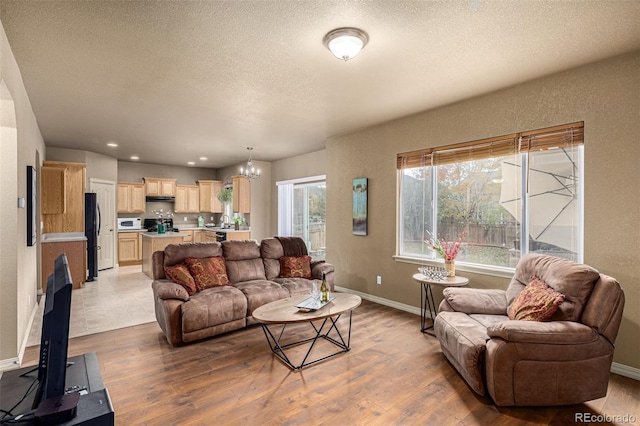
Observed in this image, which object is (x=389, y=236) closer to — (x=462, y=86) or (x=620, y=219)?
(x=462, y=86)

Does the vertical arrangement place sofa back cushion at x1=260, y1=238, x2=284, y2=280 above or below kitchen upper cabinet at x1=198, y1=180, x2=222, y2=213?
below

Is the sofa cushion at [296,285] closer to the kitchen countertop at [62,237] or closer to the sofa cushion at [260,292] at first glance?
the sofa cushion at [260,292]

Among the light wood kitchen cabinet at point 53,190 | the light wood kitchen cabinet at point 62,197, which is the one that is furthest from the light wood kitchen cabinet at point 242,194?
the light wood kitchen cabinet at point 53,190

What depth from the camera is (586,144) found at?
3.00 meters

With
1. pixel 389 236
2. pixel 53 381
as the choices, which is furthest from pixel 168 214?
pixel 53 381

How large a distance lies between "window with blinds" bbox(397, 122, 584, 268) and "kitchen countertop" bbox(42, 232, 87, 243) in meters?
5.73

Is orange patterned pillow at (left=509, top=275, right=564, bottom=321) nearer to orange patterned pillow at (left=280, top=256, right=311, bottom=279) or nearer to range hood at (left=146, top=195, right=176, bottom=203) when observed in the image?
orange patterned pillow at (left=280, top=256, right=311, bottom=279)

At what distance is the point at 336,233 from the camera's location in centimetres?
575

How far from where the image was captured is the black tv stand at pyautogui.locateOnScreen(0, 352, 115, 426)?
1.15m

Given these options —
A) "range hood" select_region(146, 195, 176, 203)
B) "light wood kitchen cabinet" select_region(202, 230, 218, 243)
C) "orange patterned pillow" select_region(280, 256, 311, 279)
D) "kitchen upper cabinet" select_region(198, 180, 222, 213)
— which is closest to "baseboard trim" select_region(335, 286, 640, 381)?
"orange patterned pillow" select_region(280, 256, 311, 279)

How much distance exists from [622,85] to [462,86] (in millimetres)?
1297

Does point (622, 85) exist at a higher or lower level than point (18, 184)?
higher

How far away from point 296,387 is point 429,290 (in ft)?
7.62

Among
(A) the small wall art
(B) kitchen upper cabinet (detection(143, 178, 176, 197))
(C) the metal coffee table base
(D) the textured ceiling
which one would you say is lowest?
(C) the metal coffee table base
